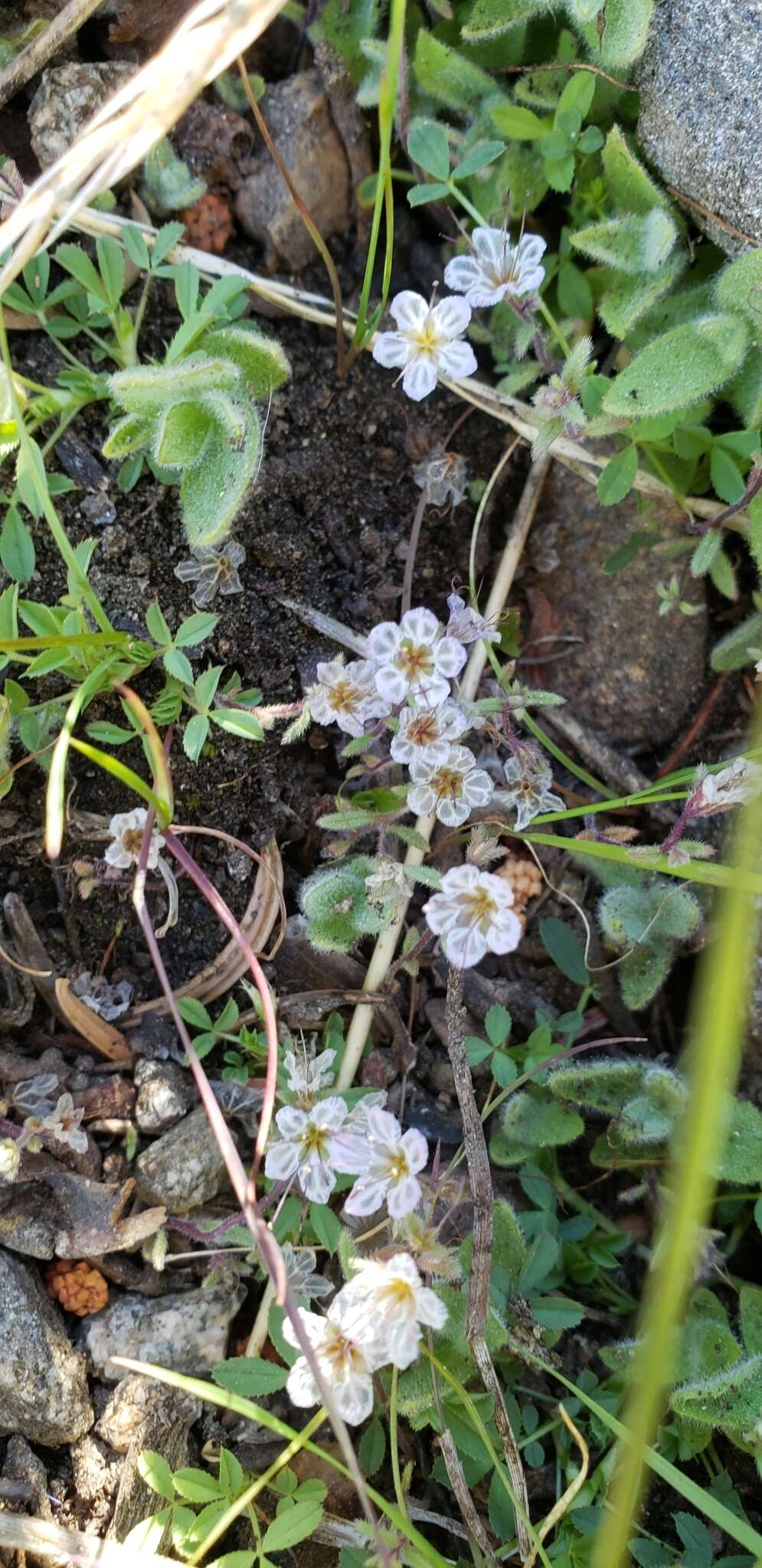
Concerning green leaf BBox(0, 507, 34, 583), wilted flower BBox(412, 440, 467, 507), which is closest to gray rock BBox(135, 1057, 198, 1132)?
green leaf BBox(0, 507, 34, 583)

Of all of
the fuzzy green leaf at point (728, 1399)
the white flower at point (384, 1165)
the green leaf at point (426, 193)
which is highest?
the green leaf at point (426, 193)

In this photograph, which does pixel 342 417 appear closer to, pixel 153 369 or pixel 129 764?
pixel 153 369

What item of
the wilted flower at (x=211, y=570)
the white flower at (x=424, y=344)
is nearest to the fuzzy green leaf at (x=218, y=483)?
the wilted flower at (x=211, y=570)

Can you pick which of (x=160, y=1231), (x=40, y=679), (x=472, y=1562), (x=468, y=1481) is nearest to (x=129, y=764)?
(x=40, y=679)

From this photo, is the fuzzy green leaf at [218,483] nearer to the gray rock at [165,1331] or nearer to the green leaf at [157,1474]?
the gray rock at [165,1331]

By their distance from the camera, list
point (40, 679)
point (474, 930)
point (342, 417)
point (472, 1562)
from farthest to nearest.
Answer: point (342, 417) < point (40, 679) < point (472, 1562) < point (474, 930)

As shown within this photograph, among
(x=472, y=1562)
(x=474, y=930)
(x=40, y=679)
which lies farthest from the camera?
(x=40, y=679)

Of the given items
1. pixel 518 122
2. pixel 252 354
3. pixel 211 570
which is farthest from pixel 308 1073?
pixel 518 122
